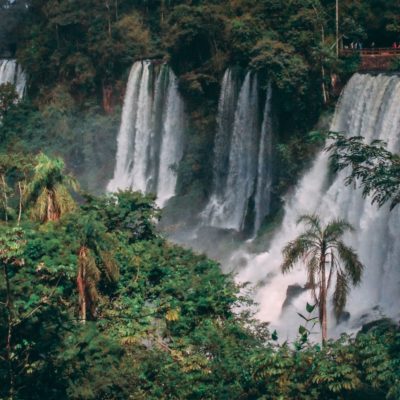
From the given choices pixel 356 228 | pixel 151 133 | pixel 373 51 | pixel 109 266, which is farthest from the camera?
pixel 151 133

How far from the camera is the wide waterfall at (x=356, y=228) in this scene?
2909 cm

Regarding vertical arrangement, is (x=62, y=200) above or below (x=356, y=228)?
below

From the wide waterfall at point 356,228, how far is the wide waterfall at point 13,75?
89.3ft

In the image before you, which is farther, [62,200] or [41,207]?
[62,200]

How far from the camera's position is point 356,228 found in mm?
32031

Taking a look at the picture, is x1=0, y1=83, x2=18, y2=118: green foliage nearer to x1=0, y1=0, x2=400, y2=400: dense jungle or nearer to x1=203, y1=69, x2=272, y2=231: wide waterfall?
x1=0, y1=0, x2=400, y2=400: dense jungle

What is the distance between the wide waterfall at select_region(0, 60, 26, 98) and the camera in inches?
2266

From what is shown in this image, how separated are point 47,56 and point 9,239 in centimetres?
4266

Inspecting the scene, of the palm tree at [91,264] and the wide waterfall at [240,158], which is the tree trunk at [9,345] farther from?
the wide waterfall at [240,158]

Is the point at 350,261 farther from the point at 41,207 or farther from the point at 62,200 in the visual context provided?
the point at 41,207

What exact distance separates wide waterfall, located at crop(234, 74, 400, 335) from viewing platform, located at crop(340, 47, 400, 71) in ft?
7.43

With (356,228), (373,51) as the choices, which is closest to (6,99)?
(373,51)

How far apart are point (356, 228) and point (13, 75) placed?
112 feet

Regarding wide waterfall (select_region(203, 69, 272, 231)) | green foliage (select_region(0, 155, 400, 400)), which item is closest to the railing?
wide waterfall (select_region(203, 69, 272, 231))
